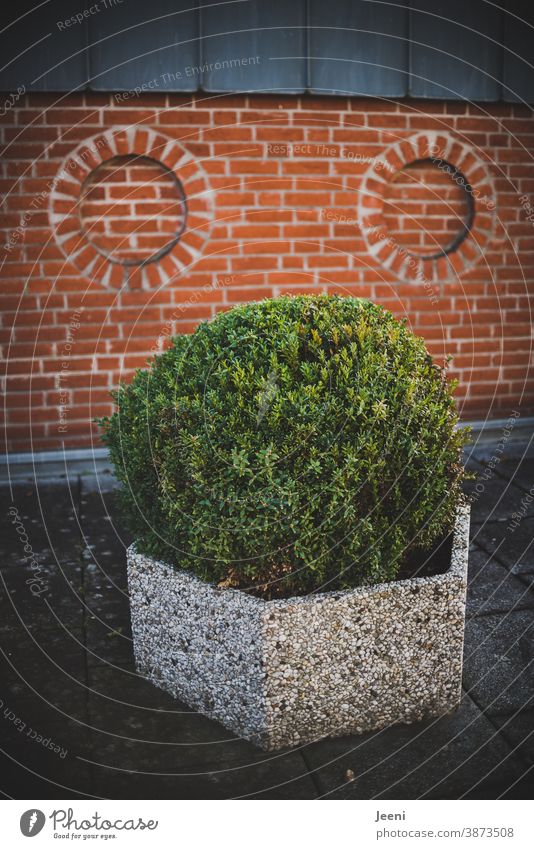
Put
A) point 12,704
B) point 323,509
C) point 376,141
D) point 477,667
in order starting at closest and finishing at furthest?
point 323,509 → point 12,704 → point 477,667 → point 376,141

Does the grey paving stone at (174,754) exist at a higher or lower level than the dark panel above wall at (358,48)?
lower

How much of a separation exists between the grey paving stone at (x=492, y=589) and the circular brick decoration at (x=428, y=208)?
2.57m

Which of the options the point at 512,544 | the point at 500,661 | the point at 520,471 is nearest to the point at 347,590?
the point at 500,661

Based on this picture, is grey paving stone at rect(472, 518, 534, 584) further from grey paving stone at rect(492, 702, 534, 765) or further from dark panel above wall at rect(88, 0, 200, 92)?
dark panel above wall at rect(88, 0, 200, 92)

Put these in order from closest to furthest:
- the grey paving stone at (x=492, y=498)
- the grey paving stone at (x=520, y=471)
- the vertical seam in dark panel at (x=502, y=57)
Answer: the grey paving stone at (x=492, y=498) < the grey paving stone at (x=520, y=471) < the vertical seam in dark panel at (x=502, y=57)

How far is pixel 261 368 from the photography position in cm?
273

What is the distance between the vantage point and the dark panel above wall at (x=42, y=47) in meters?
4.93

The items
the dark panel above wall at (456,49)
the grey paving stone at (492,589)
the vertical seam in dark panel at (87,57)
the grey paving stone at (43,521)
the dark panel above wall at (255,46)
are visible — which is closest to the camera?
the grey paving stone at (492,589)

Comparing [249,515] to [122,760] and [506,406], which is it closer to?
[122,760]

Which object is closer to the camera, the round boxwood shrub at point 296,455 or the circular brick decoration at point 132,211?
the round boxwood shrub at point 296,455

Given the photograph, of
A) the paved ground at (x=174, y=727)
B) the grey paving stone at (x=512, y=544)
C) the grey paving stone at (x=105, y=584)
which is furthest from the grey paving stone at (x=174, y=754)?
the grey paving stone at (x=512, y=544)

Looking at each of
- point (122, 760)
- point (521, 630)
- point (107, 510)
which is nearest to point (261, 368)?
point (122, 760)

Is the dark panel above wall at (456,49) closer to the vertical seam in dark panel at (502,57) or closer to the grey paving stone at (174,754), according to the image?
the vertical seam in dark panel at (502,57)

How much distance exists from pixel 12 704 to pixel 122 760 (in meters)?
0.58
